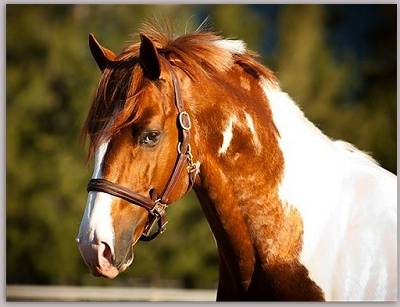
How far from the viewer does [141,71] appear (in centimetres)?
182

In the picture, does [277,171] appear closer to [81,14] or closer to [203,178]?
[203,178]

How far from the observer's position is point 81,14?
17.0 feet

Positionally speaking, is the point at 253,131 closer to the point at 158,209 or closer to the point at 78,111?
the point at 158,209

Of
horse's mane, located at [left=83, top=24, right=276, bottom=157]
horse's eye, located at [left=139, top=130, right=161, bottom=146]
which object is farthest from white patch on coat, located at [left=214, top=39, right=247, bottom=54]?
horse's eye, located at [left=139, top=130, right=161, bottom=146]

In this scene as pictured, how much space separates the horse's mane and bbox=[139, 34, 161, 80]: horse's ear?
20 millimetres

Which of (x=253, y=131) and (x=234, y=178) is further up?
(x=253, y=131)

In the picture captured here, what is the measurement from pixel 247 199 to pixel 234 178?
7 centimetres

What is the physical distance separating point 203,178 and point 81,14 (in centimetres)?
361

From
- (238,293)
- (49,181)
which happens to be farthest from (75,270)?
(238,293)

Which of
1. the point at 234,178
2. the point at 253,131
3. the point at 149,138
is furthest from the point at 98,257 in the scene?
the point at 253,131

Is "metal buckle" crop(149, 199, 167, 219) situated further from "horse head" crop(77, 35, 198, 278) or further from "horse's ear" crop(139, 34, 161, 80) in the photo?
"horse's ear" crop(139, 34, 161, 80)

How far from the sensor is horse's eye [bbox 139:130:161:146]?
177 cm

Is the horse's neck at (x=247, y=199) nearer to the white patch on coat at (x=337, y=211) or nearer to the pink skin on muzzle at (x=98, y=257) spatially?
the white patch on coat at (x=337, y=211)

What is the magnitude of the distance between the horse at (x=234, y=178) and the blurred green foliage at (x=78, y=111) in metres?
2.44
